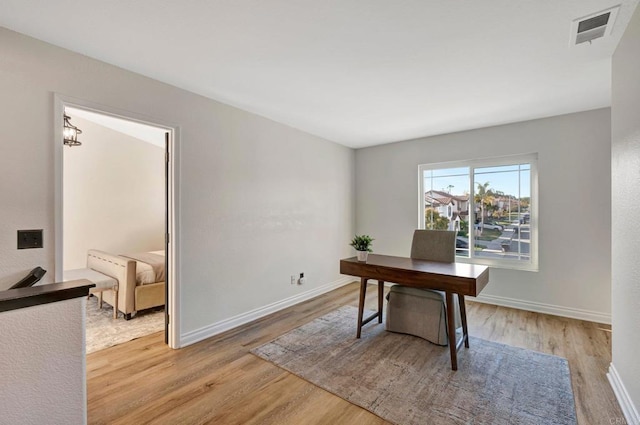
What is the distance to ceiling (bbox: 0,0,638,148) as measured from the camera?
1.63 m

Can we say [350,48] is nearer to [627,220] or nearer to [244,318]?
[627,220]

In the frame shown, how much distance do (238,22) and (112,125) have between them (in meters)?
4.48

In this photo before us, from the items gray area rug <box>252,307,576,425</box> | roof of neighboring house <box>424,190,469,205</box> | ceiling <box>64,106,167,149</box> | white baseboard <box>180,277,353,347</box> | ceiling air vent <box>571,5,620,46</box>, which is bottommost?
gray area rug <box>252,307,576,425</box>

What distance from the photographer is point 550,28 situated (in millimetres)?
1801

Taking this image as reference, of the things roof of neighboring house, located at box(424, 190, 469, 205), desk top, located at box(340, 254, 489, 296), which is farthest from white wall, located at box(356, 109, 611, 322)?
desk top, located at box(340, 254, 489, 296)

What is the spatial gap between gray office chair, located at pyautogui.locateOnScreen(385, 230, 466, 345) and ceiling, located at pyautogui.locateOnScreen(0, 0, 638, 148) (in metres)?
1.48

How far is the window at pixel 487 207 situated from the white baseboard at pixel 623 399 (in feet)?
5.91

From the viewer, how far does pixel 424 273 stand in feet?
7.92

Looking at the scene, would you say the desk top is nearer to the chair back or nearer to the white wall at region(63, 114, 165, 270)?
the chair back

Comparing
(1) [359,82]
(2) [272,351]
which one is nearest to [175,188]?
(2) [272,351]

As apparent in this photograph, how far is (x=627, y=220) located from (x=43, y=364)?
10.3ft

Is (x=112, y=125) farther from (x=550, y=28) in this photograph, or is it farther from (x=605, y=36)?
(x=605, y=36)

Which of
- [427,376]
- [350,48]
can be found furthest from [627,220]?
[350,48]

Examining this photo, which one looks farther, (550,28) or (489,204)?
(489,204)
